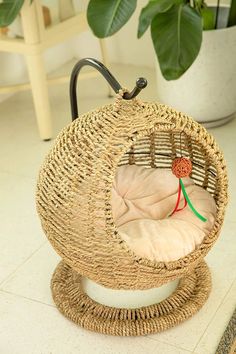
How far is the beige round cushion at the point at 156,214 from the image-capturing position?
153 centimetres

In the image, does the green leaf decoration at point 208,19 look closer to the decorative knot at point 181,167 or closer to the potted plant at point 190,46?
the potted plant at point 190,46

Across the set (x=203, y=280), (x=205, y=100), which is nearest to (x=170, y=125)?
(x=203, y=280)

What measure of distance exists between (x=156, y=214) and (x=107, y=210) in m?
0.28

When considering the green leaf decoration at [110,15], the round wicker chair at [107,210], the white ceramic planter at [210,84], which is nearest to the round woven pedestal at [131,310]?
the round wicker chair at [107,210]

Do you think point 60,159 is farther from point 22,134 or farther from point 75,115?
point 22,134

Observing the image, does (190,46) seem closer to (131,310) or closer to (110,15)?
(110,15)

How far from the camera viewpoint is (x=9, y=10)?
7.22 feet

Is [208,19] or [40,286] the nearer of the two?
[40,286]

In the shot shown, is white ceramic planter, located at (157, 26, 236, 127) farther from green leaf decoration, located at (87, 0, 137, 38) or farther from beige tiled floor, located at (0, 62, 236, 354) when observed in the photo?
green leaf decoration, located at (87, 0, 137, 38)

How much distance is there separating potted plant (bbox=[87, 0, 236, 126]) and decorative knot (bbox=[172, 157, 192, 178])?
1.23 ft

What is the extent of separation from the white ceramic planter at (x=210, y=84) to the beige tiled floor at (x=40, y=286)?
4.0 inches

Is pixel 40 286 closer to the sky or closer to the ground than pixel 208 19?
closer to the ground

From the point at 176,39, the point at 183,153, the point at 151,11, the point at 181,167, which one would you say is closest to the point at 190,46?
the point at 176,39

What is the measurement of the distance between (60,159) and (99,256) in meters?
0.24
